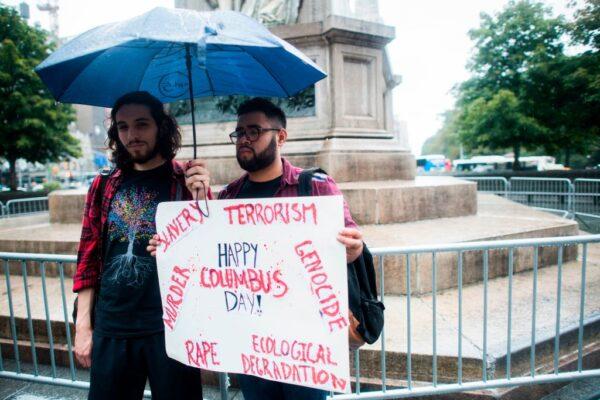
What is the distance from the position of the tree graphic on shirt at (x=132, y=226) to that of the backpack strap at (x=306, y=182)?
2.39 ft

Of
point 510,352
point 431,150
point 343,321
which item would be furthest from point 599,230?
point 431,150

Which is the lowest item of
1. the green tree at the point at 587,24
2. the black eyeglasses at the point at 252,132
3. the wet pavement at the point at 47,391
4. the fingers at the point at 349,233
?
the wet pavement at the point at 47,391

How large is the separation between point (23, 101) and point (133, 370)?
76.5 ft

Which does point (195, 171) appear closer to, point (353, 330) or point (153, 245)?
point (153, 245)

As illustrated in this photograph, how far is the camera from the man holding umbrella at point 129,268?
1.90m

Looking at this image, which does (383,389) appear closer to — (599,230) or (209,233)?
(209,233)

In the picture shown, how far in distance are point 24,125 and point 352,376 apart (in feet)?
75.3

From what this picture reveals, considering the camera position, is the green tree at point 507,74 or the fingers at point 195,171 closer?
the fingers at point 195,171

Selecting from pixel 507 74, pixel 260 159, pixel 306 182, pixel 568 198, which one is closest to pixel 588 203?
pixel 568 198

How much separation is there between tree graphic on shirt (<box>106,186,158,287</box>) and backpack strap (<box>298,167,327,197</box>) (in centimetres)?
73

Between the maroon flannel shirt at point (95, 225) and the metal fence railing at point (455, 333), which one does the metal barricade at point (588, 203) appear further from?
the maroon flannel shirt at point (95, 225)

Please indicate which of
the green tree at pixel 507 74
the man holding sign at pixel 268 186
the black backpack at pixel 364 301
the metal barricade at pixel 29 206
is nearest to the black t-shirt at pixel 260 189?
the man holding sign at pixel 268 186

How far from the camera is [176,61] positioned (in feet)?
7.32

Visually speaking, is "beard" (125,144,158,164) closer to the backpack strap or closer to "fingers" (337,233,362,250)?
the backpack strap
